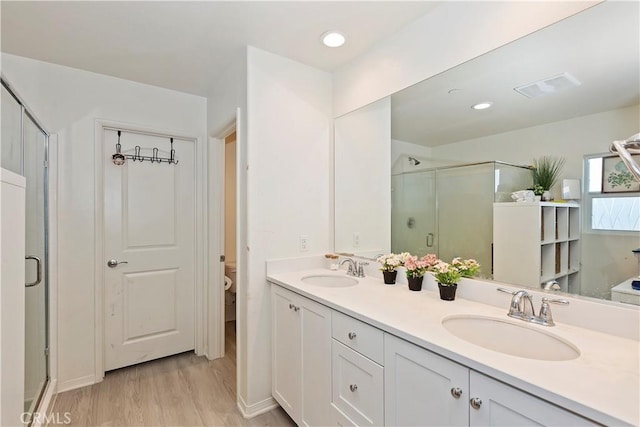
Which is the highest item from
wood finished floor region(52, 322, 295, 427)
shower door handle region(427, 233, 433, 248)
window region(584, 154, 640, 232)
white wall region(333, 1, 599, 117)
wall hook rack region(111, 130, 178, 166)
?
white wall region(333, 1, 599, 117)

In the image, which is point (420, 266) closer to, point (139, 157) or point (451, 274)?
point (451, 274)

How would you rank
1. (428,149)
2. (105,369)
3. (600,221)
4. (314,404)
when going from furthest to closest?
1. (105,369)
2. (428,149)
3. (314,404)
4. (600,221)

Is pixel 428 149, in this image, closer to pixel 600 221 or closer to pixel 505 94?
pixel 505 94

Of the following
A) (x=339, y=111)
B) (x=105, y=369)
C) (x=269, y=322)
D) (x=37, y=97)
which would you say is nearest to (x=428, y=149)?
(x=339, y=111)

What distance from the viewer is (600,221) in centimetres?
116

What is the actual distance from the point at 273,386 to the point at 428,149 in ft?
5.96

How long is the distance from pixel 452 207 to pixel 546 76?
74 cm

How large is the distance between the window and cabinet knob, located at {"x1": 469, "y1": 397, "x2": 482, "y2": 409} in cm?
83

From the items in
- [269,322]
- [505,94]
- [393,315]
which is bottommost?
[269,322]

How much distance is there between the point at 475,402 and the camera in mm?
887

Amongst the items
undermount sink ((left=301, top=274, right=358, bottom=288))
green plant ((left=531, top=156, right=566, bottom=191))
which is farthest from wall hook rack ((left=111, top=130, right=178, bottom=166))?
green plant ((left=531, top=156, right=566, bottom=191))

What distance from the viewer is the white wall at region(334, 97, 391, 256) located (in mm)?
2111

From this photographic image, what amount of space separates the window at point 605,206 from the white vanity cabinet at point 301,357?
3.85ft

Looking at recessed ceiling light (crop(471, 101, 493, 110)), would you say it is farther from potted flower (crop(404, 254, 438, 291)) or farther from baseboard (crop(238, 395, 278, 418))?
baseboard (crop(238, 395, 278, 418))
